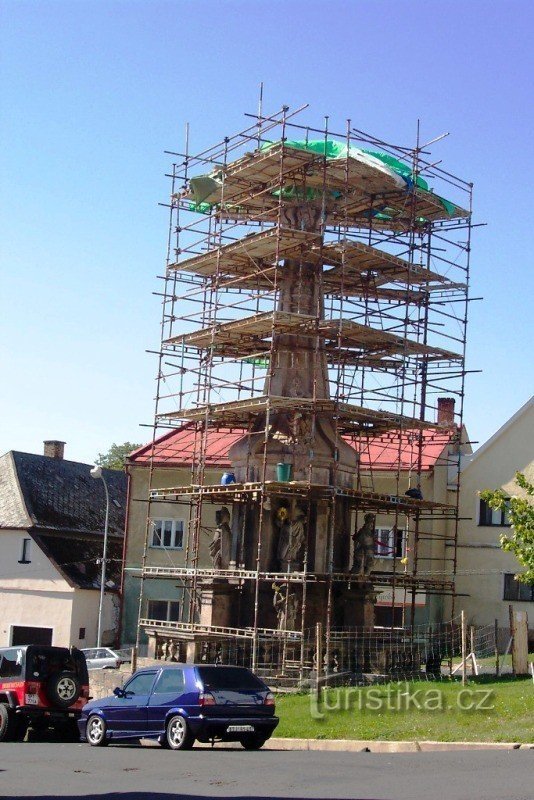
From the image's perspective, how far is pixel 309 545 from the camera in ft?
106

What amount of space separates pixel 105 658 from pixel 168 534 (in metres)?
7.37

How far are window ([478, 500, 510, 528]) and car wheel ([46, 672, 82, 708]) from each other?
74.1ft

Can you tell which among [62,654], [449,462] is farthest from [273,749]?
[449,462]

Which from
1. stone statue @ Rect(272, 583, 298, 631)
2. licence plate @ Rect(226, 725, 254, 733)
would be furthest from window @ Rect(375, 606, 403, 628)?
licence plate @ Rect(226, 725, 254, 733)

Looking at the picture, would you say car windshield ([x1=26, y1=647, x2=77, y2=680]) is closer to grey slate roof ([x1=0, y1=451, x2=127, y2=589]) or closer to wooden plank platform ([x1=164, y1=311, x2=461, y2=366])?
wooden plank platform ([x1=164, y1=311, x2=461, y2=366])

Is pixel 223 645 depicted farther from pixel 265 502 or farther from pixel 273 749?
pixel 273 749

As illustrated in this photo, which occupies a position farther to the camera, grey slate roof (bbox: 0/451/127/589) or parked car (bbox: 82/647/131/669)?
grey slate roof (bbox: 0/451/127/589)

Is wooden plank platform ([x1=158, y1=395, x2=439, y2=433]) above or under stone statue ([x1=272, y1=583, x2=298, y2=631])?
above

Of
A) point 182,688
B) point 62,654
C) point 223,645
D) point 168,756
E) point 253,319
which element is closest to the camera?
point 168,756

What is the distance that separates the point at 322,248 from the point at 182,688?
1611cm

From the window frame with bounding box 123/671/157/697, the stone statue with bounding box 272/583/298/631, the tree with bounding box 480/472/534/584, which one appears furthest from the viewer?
the stone statue with bounding box 272/583/298/631

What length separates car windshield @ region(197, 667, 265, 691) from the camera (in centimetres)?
1911

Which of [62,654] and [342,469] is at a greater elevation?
[342,469]

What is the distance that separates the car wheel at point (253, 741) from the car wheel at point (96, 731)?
2.53m
